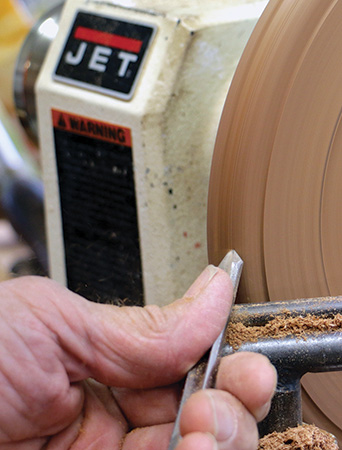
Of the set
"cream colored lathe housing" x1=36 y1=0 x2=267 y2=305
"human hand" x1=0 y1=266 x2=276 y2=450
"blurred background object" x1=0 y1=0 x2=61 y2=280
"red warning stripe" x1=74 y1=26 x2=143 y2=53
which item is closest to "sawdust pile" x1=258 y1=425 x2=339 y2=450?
"human hand" x1=0 y1=266 x2=276 y2=450

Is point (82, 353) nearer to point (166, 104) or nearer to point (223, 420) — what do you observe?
point (223, 420)

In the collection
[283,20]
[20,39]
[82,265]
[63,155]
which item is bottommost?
[82,265]

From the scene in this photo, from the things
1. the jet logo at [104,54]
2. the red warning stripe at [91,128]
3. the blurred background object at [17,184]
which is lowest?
the blurred background object at [17,184]

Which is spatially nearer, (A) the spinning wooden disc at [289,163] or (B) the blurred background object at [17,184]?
(A) the spinning wooden disc at [289,163]

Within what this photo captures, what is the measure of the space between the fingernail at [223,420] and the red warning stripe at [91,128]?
50 cm

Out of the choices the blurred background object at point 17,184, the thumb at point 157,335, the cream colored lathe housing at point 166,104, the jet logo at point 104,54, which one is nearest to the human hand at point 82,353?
the thumb at point 157,335

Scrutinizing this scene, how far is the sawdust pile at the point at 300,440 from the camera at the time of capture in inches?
23.3

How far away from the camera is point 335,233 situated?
739mm

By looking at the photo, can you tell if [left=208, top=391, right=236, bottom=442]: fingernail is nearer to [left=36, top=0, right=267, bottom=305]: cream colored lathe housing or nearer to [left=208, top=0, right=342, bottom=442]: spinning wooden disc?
[left=208, top=0, right=342, bottom=442]: spinning wooden disc

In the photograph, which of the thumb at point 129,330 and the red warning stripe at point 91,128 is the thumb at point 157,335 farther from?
the red warning stripe at point 91,128

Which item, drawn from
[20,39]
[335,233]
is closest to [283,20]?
[335,233]

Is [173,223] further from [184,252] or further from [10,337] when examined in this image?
[10,337]

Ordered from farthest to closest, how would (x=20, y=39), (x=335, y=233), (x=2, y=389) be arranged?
(x=20, y=39)
(x=335, y=233)
(x=2, y=389)

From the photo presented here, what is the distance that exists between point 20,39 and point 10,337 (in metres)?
1.09
